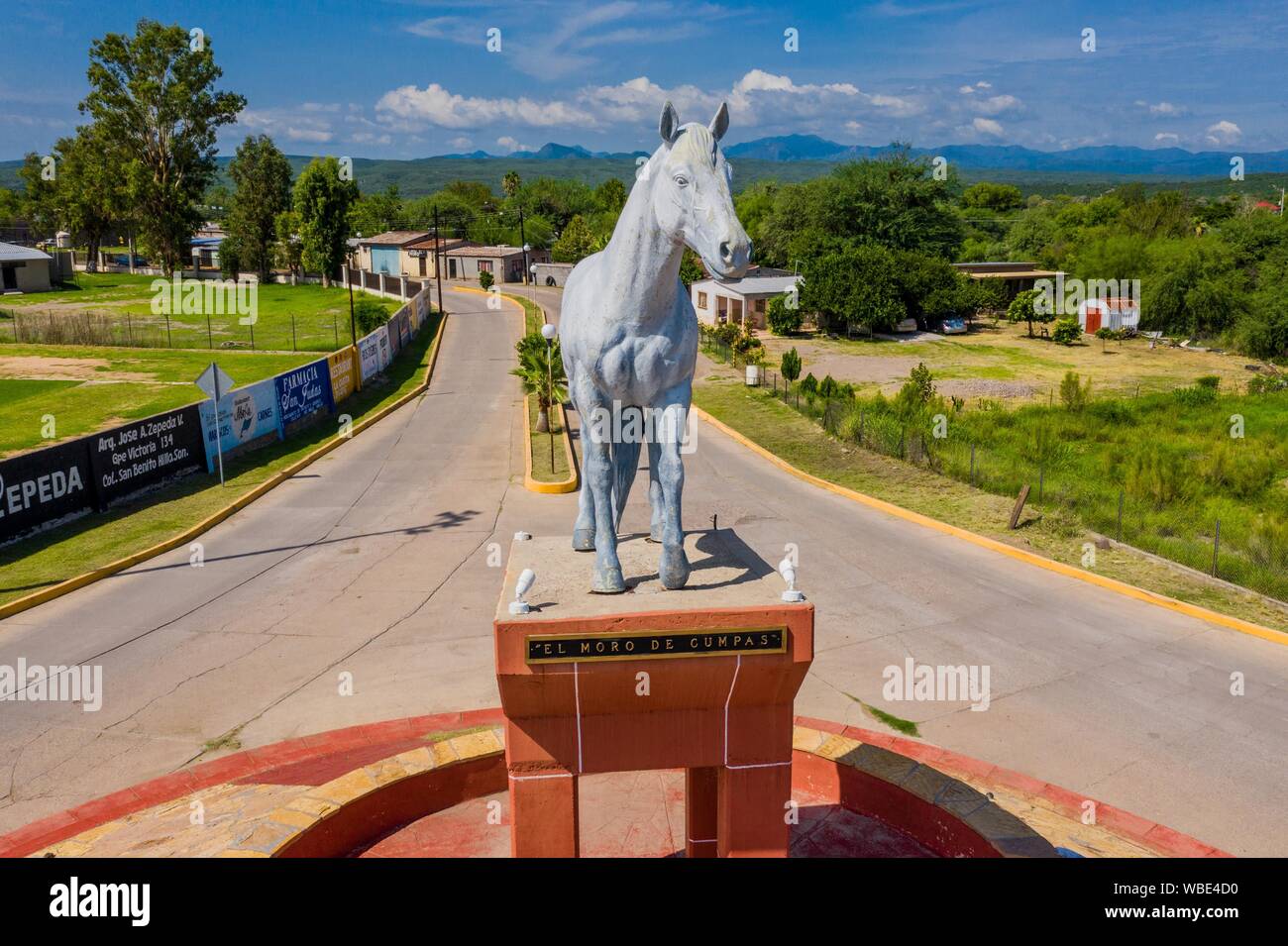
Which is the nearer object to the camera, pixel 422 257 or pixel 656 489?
pixel 656 489

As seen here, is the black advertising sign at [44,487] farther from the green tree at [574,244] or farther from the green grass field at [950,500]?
the green tree at [574,244]

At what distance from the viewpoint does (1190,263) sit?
5962 centimetres

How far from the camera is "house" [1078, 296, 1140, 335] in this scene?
61.2m

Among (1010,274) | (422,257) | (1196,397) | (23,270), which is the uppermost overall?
(422,257)

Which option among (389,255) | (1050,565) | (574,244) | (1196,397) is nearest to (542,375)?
(1050,565)

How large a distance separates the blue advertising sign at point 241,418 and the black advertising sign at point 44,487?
10.6 ft

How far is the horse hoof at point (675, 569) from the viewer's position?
722cm

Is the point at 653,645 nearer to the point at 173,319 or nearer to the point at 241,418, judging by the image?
the point at 241,418

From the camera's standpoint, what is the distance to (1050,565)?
18.6 meters

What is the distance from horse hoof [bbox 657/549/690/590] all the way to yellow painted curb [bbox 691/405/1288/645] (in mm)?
12643

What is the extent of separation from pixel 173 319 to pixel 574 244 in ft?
126

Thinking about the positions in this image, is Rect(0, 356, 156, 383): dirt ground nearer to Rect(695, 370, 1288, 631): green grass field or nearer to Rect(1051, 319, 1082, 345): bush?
Rect(695, 370, 1288, 631): green grass field

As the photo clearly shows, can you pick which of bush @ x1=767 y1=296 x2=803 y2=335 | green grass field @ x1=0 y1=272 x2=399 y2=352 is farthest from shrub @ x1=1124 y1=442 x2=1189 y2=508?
green grass field @ x1=0 y1=272 x2=399 y2=352
